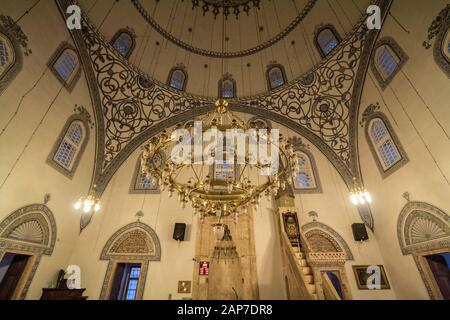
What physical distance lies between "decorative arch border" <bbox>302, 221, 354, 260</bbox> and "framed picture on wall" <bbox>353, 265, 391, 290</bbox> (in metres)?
0.44

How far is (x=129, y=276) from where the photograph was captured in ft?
29.0

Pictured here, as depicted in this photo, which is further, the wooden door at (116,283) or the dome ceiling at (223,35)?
the dome ceiling at (223,35)

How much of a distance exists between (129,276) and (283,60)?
11.7m

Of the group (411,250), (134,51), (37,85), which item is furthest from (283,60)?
(37,85)

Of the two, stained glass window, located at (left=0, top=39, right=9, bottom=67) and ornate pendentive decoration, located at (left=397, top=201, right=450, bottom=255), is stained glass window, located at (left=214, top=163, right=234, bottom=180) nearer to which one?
ornate pendentive decoration, located at (left=397, top=201, right=450, bottom=255)

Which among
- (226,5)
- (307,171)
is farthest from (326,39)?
(307,171)

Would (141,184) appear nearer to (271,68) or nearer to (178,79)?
(178,79)

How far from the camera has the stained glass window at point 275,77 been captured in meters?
8.77

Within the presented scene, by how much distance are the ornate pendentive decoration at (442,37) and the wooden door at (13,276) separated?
38.3 ft

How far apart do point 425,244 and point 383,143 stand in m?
3.05

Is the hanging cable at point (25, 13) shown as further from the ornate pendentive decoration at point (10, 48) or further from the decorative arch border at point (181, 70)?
the decorative arch border at point (181, 70)

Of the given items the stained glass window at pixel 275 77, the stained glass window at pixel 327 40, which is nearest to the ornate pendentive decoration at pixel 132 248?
the stained glass window at pixel 275 77

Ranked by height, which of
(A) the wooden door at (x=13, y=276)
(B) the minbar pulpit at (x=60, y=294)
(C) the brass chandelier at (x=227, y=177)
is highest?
(C) the brass chandelier at (x=227, y=177)

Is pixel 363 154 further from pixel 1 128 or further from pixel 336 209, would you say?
pixel 1 128
